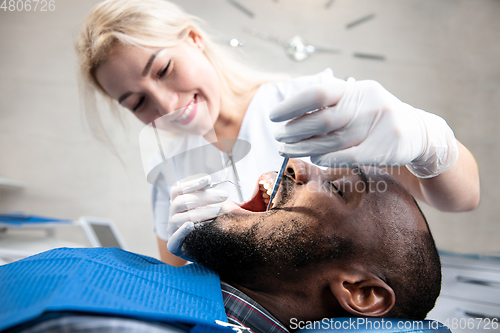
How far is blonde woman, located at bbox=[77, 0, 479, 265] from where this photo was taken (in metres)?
0.70

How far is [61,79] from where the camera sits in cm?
257

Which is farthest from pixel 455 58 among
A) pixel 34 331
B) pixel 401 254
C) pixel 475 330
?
pixel 34 331

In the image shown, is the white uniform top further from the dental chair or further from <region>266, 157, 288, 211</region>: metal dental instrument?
the dental chair

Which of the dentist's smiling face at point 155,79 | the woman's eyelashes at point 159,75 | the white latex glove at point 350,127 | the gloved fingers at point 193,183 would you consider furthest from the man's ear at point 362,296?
the woman's eyelashes at point 159,75

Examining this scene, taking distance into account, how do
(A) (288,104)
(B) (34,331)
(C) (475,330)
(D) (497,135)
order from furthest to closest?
(D) (497,135) < (C) (475,330) < (A) (288,104) < (B) (34,331)

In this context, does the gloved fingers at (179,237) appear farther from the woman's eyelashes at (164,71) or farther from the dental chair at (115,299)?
the woman's eyelashes at (164,71)

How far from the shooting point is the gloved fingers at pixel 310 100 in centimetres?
68

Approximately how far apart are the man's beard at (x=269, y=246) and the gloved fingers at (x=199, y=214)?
0.06ft

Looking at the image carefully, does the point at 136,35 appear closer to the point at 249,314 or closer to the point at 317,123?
the point at 317,123

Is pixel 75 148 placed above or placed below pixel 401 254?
above

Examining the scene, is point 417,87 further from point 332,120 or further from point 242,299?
Result: point 242,299

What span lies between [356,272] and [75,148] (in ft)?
8.44

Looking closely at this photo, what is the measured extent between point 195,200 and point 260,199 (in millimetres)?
163

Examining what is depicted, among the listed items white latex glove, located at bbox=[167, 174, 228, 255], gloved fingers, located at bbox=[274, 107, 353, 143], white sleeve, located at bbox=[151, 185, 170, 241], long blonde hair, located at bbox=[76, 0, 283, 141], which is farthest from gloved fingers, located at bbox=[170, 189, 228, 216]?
long blonde hair, located at bbox=[76, 0, 283, 141]
